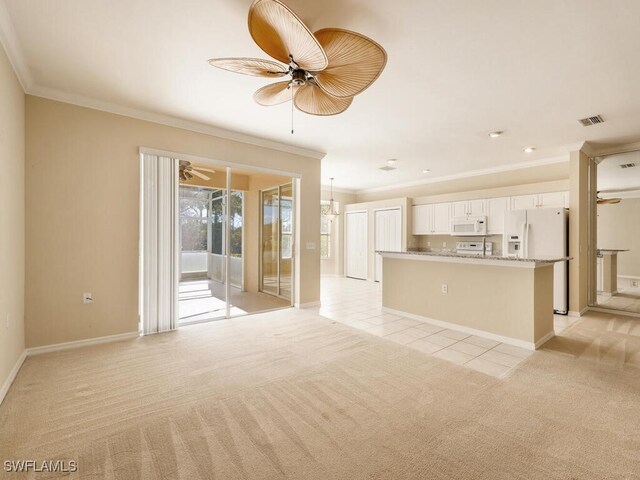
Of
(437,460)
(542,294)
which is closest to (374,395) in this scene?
(437,460)

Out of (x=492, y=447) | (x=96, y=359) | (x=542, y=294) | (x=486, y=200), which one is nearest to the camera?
(x=492, y=447)

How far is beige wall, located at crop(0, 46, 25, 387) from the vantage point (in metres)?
2.39

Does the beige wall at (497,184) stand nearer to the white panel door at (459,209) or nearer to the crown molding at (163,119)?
the white panel door at (459,209)

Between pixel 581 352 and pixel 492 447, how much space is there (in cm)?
237

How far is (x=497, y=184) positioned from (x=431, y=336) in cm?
438

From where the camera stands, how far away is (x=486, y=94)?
3270mm

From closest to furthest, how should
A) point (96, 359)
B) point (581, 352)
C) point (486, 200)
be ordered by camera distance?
1. point (96, 359)
2. point (581, 352)
3. point (486, 200)

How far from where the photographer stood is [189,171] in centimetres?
452

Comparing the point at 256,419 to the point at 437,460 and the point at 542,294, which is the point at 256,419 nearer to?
the point at 437,460

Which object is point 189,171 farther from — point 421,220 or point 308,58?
point 421,220

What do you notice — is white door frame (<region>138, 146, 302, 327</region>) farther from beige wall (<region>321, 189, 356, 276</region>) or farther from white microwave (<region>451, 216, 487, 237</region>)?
beige wall (<region>321, 189, 356, 276</region>)

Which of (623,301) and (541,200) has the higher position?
(541,200)

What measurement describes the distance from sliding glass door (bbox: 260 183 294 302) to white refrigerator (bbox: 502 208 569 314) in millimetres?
4054

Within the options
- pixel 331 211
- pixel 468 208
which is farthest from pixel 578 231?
pixel 331 211
